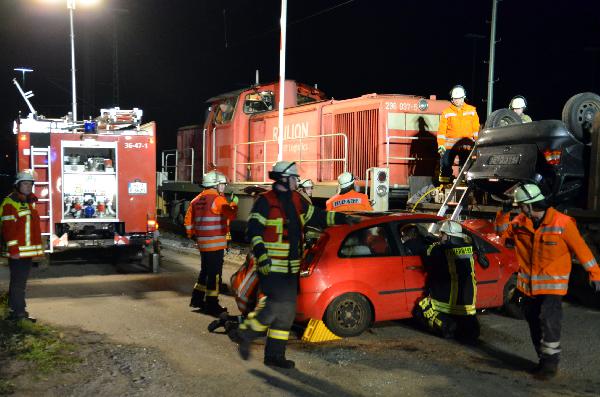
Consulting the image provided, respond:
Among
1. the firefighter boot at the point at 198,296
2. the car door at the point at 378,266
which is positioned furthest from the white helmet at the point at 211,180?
the car door at the point at 378,266

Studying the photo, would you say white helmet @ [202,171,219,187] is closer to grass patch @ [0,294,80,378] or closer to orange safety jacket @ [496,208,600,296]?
grass patch @ [0,294,80,378]

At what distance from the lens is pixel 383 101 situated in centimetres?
1201

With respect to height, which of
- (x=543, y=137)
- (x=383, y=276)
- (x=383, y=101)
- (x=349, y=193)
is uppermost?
(x=383, y=101)

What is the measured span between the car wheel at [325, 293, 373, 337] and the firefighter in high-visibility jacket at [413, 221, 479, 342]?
65cm

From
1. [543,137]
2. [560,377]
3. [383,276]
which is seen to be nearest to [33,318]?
[383,276]

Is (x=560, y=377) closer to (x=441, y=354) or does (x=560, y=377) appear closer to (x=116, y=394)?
(x=441, y=354)

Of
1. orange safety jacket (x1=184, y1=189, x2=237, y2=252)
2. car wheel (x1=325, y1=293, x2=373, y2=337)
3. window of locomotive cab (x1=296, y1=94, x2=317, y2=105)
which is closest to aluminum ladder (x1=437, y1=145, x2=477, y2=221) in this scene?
car wheel (x1=325, y1=293, x2=373, y2=337)

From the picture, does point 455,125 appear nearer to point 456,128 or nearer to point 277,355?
point 456,128

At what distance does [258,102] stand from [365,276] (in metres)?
10.1

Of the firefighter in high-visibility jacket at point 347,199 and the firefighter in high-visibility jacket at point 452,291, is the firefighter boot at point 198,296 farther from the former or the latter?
the firefighter in high-visibility jacket at point 452,291

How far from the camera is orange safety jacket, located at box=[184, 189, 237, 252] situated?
793 cm

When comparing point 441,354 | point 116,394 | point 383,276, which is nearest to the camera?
point 116,394

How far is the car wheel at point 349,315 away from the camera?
6.68 metres

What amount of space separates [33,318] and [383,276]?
13.9ft
